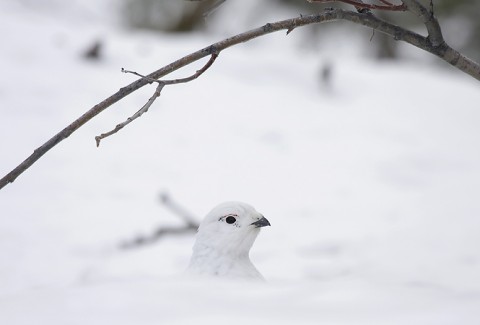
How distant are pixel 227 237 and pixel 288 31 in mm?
1303

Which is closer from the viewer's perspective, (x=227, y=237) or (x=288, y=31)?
(x=288, y=31)

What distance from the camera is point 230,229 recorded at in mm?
3719

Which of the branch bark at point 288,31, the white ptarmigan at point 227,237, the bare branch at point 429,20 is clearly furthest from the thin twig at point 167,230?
the bare branch at point 429,20

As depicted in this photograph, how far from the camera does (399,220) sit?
17.8 feet

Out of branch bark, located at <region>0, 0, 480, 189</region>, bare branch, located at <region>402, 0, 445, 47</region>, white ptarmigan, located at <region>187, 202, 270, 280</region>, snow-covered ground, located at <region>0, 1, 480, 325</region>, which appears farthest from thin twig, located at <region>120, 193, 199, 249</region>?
bare branch, located at <region>402, 0, 445, 47</region>

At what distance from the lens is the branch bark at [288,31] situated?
2.50 meters

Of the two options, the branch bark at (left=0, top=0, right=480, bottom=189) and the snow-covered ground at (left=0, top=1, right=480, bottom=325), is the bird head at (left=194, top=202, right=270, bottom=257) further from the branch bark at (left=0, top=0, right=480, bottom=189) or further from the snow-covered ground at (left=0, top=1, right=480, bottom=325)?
the branch bark at (left=0, top=0, right=480, bottom=189)

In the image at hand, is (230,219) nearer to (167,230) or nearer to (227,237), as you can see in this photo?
(227,237)

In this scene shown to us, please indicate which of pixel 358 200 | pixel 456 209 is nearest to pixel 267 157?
pixel 358 200

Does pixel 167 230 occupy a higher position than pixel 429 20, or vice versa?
pixel 167 230

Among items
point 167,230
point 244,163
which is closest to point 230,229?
point 167,230

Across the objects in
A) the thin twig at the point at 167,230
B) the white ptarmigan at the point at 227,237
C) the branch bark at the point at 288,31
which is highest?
the thin twig at the point at 167,230

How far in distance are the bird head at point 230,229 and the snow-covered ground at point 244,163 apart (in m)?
0.28

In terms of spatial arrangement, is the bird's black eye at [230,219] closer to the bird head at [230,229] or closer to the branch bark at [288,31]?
the bird head at [230,229]
